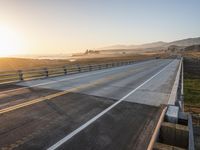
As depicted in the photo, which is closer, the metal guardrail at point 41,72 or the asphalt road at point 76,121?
the asphalt road at point 76,121

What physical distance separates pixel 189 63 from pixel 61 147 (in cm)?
7266

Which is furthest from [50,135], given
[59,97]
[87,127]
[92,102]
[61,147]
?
[59,97]

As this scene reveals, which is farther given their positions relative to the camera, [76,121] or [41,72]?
[41,72]

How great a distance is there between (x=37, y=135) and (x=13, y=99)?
5.29 meters

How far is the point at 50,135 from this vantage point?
597 cm

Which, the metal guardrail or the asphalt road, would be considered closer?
the asphalt road

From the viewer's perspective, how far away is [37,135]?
5.95 meters

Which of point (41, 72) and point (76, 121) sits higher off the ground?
point (41, 72)

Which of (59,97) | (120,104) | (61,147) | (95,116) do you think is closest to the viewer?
(61,147)

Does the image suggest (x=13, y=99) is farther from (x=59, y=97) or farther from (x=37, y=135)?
(x=37, y=135)

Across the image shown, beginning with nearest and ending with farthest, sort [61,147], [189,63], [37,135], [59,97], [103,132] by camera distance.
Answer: [61,147] → [37,135] → [103,132] → [59,97] → [189,63]

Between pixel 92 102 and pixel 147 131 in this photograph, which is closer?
pixel 147 131

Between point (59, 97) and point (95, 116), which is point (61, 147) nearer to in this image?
point (95, 116)

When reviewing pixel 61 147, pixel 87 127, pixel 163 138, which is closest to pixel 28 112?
pixel 87 127
